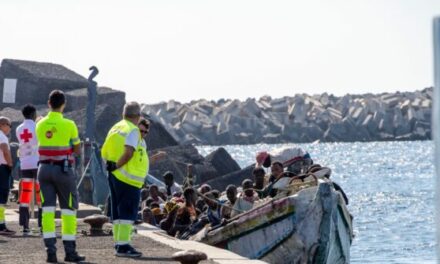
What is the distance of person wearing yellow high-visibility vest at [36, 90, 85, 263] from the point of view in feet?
41.5

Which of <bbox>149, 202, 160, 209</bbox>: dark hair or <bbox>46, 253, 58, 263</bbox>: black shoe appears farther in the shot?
<bbox>149, 202, 160, 209</bbox>: dark hair

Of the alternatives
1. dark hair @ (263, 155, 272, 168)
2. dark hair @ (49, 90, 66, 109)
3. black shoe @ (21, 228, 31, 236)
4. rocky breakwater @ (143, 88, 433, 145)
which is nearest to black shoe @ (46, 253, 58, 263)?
dark hair @ (49, 90, 66, 109)

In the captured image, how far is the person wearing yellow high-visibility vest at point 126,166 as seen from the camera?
13055 millimetres

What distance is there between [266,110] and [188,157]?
99.9 metres

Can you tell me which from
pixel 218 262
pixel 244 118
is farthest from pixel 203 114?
pixel 218 262

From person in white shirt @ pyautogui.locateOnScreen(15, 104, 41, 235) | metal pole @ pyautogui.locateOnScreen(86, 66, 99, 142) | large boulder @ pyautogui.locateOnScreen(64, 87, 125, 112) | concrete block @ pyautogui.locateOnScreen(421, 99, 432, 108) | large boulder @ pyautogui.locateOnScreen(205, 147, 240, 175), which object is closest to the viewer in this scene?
person in white shirt @ pyautogui.locateOnScreen(15, 104, 41, 235)

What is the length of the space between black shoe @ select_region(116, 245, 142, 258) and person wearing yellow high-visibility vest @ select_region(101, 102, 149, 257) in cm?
16

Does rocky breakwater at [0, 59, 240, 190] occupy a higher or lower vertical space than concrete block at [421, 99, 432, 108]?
higher

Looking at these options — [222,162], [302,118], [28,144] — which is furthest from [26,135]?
[302,118]

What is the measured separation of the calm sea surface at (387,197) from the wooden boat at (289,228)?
11973 millimetres

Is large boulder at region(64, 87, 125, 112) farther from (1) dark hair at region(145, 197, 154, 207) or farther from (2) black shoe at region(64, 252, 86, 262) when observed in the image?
(2) black shoe at region(64, 252, 86, 262)

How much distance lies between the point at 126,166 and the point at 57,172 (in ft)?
2.61

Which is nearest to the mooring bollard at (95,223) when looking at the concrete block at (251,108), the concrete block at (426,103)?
the concrete block at (251,108)

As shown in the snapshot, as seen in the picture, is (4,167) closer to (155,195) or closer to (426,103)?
(155,195)
